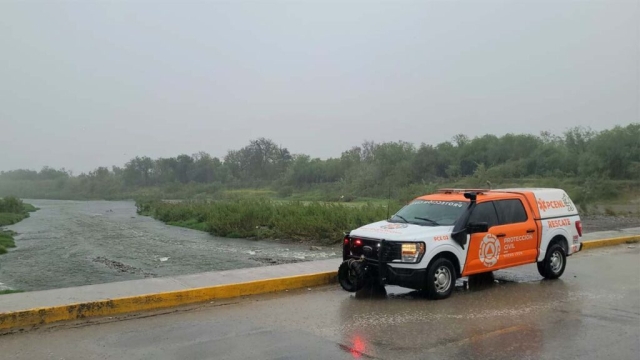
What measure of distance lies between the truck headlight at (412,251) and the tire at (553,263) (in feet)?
10.9

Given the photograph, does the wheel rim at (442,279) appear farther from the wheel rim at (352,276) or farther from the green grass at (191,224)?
the green grass at (191,224)

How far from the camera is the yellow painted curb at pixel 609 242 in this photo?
15044mm

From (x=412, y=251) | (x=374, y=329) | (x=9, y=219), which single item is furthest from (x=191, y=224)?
(x=374, y=329)

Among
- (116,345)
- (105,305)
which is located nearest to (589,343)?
(116,345)

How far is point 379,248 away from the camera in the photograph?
8.27 meters

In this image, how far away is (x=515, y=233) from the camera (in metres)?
9.26

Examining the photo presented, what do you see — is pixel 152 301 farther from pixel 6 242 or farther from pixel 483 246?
pixel 6 242

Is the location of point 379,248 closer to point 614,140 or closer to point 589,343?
point 589,343

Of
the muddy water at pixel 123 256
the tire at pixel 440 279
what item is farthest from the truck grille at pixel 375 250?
the muddy water at pixel 123 256

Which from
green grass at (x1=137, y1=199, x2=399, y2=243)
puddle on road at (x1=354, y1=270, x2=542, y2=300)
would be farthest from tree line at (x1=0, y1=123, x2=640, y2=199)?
puddle on road at (x1=354, y1=270, x2=542, y2=300)

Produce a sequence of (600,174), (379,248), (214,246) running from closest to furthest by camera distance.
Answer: (379,248) < (214,246) < (600,174)

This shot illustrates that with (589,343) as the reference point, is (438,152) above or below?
above

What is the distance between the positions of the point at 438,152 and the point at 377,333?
157 ft

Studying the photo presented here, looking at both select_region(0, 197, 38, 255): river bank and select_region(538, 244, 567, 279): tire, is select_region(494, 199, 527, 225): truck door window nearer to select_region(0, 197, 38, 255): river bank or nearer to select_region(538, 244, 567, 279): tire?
select_region(538, 244, 567, 279): tire
